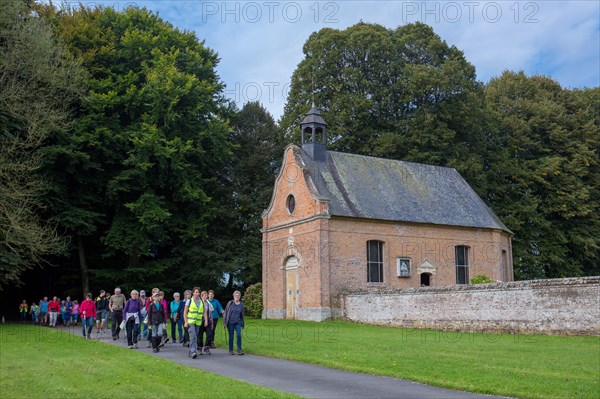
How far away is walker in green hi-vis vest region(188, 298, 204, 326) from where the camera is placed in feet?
60.2

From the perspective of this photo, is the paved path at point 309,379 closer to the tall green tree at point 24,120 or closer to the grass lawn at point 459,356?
the grass lawn at point 459,356

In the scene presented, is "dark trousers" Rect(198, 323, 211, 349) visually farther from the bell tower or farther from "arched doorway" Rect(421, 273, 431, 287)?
"arched doorway" Rect(421, 273, 431, 287)

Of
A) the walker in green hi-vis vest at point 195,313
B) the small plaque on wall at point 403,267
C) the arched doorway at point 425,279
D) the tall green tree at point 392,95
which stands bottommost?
the walker in green hi-vis vest at point 195,313

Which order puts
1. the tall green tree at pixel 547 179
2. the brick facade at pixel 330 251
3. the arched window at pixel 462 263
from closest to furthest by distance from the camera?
the brick facade at pixel 330 251
the arched window at pixel 462 263
the tall green tree at pixel 547 179

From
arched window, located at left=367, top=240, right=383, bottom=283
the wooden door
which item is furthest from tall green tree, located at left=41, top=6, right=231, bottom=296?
arched window, located at left=367, top=240, right=383, bottom=283

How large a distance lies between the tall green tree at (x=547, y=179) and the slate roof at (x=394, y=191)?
7163mm

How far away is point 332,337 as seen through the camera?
73.2ft

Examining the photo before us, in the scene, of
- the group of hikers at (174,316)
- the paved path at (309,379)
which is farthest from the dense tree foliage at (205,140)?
the paved path at (309,379)

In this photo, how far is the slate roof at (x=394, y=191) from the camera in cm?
3416

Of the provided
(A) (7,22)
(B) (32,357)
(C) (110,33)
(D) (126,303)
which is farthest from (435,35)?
(B) (32,357)

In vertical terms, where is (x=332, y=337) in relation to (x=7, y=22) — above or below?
below

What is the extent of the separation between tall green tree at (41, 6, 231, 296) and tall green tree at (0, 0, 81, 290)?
2321mm

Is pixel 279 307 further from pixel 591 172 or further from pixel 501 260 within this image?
pixel 591 172

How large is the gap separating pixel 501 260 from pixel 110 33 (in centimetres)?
2629
